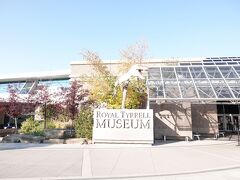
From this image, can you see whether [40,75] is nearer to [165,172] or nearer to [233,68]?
[233,68]

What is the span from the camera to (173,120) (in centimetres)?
2105

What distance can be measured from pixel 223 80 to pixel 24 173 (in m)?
16.1

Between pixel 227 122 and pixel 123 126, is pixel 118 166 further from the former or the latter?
Answer: pixel 227 122

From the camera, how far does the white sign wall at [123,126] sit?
57.5ft

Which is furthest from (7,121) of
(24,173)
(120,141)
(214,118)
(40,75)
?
(24,173)

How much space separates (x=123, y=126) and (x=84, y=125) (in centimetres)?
311

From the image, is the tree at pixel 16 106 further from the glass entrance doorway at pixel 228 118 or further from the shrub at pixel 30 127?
the glass entrance doorway at pixel 228 118

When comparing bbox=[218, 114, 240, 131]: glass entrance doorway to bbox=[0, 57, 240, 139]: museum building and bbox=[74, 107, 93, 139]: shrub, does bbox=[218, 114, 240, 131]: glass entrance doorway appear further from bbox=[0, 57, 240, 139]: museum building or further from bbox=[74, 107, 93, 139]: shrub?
bbox=[74, 107, 93, 139]: shrub

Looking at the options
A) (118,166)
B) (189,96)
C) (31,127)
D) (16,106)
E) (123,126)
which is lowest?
(118,166)

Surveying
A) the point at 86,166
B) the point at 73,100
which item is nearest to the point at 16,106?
the point at 73,100

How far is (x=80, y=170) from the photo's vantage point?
9.48m

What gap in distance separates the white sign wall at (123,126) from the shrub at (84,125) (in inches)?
52.7

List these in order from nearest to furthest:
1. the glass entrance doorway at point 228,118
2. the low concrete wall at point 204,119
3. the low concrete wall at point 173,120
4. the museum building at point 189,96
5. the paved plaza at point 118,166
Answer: the paved plaza at point 118,166
the museum building at point 189,96
the low concrete wall at point 173,120
the low concrete wall at point 204,119
the glass entrance doorway at point 228,118

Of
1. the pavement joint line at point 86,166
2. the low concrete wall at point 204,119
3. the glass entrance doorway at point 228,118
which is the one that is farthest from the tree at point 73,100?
the glass entrance doorway at point 228,118
